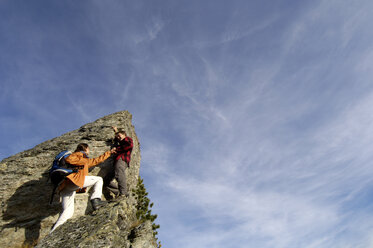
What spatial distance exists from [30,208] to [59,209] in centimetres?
150

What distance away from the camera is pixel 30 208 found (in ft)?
33.5

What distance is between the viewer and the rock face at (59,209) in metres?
6.70

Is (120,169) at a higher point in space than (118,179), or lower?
higher

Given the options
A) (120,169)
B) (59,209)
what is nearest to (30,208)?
(59,209)

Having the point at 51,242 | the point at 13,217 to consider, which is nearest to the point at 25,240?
the point at 13,217

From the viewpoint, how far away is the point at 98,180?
8656 mm

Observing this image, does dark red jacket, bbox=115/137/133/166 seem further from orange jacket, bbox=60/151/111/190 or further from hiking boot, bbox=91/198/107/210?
hiking boot, bbox=91/198/107/210

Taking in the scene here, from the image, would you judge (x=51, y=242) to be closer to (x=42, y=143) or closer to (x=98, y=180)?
(x=98, y=180)

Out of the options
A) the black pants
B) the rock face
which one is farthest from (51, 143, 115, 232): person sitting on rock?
the black pants

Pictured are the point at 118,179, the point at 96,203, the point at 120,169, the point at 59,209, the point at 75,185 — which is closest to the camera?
the point at 75,185

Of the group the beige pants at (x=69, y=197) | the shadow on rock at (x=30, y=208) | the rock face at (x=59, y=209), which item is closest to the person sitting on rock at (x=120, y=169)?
the rock face at (x=59, y=209)

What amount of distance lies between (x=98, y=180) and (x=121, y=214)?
69.4 inches

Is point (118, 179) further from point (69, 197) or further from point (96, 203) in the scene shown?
point (69, 197)

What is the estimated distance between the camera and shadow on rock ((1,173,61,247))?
31.5ft
